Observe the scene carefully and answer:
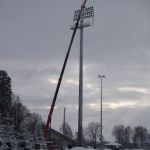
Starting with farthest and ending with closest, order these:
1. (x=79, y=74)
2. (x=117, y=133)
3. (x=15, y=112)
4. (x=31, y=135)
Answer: (x=117, y=133) → (x=15, y=112) → (x=31, y=135) → (x=79, y=74)

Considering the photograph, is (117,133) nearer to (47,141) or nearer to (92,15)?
(92,15)

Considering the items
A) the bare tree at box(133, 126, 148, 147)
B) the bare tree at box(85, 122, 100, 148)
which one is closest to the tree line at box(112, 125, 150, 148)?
the bare tree at box(133, 126, 148, 147)

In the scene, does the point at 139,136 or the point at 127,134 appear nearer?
the point at 139,136

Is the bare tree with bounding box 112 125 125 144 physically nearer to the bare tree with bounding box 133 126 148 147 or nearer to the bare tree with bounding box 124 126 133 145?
the bare tree with bounding box 124 126 133 145

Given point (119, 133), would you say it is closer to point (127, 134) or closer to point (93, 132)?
point (127, 134)

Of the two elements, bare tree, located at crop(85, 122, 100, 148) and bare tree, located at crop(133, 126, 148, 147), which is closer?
bare tree, located at crop(85, 122, 100, 148)

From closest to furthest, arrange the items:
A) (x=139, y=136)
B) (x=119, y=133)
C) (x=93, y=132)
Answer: (x=93, y=132), (x=119, y=133), (x=139, y=136)

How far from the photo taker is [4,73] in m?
98.9

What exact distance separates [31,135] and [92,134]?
55410mm

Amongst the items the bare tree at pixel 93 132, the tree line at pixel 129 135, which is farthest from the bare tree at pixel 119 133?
the bare tree at pixel 93 132

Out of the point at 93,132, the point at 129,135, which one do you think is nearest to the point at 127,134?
the point at 129,135

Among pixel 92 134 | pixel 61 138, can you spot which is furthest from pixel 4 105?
pixel 92 134

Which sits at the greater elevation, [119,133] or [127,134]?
[119,133]

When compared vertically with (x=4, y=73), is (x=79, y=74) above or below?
below
